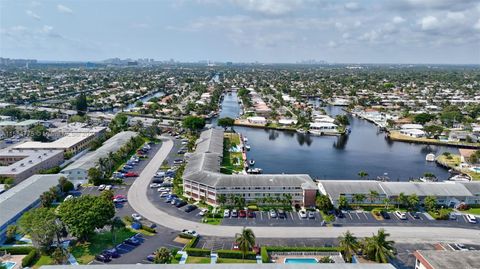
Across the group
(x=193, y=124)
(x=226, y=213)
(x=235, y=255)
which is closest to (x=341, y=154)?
(x=193, y=124)

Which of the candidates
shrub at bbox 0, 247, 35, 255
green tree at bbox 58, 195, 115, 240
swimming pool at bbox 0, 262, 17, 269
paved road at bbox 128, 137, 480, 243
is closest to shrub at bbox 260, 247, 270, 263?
paved road at bbox 128, 137, 480, 243

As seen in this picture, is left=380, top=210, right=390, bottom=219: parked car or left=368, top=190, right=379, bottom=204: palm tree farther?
left=368, top=190, right=379, bottom=204: palm tree

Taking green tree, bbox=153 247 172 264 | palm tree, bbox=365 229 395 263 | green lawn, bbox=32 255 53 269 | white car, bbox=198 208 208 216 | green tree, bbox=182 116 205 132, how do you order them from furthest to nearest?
1. green tree, bbox=182 116 205 132
2. white car, bbox=198 208 208 216
3. green lawn, bbox=32 255 53 269
4. palm tree, bbox=365 229 395 263
5. green tree, bbox=153 247 172 264

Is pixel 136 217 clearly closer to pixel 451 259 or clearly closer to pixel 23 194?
pixel 23 194

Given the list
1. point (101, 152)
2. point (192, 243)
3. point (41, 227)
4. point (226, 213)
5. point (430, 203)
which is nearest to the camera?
point (41, 227)

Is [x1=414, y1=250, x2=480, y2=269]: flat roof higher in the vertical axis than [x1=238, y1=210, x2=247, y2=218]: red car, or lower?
higher

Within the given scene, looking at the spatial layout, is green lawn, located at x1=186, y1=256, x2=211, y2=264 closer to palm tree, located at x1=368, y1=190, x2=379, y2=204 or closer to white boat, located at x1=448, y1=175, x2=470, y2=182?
palm tree, located at x1=368, y1=190, x2=379, y2=204

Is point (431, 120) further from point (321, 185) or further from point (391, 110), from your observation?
point (321, 185)
